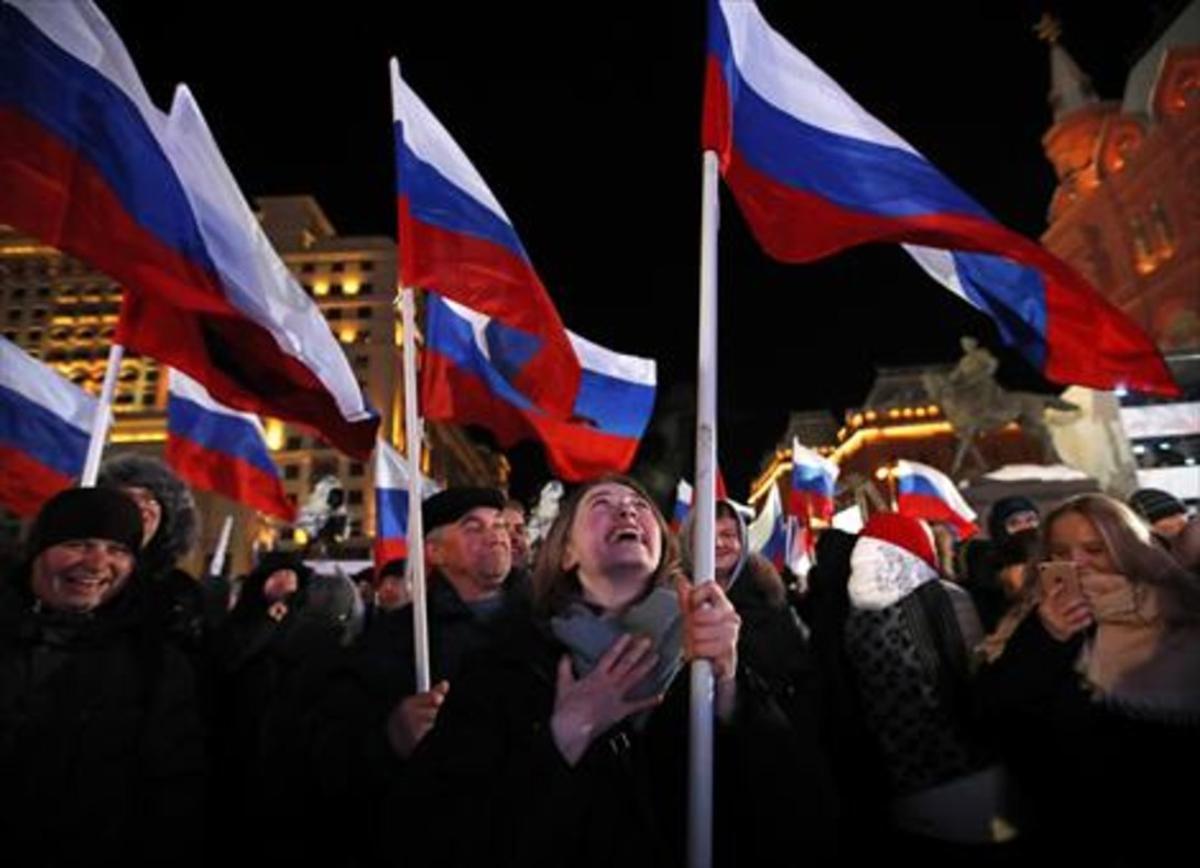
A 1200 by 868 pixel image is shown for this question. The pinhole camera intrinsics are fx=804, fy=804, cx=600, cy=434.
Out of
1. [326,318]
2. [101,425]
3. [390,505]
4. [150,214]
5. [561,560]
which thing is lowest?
[390,505]

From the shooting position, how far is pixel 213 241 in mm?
3869

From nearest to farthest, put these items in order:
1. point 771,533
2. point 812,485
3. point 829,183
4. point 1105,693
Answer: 1. point 1105,693
2. point 829,183
3. point 771,533
4. point 812,485

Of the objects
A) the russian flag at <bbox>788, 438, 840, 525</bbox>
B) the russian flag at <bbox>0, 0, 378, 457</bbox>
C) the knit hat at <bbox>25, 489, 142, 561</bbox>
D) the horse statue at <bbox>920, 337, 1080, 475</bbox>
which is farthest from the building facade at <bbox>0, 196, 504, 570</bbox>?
the knit hat at <bbox>25, 489, 142, 561</bbox>

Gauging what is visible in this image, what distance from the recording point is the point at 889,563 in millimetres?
4102

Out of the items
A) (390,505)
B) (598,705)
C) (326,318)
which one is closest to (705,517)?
(598,705)

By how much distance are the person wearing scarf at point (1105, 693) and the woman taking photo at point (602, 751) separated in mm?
1352

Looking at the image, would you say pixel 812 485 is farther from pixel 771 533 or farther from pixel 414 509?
pixel 414 509

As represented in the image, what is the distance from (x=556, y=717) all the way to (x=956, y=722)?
231 cm

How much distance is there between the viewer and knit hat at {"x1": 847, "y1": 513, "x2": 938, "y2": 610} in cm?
402

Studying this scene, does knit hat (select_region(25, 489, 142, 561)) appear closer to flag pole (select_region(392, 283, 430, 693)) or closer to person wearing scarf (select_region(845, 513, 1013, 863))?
flag pole (select_region(392, 283, 430, 693))

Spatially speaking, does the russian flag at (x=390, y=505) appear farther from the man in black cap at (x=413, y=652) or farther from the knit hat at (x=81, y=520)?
the knit hat at (x=81, y=520)

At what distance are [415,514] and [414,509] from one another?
2 centimetres

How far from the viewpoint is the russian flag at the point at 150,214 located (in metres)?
3.36

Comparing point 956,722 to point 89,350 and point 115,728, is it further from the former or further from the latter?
point 89,350
